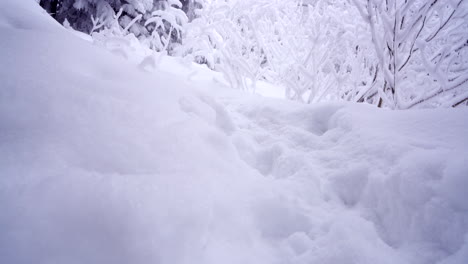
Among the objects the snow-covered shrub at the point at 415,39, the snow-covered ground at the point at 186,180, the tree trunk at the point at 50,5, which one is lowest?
the tree trunk at the point at 50,5

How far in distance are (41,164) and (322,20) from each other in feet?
9.63

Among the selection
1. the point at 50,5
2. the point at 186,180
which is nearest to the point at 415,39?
the point at 186,180

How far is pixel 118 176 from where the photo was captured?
0.77m

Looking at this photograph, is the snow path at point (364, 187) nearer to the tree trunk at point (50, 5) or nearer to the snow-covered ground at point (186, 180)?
the snow-covered ground at point (186, 180)

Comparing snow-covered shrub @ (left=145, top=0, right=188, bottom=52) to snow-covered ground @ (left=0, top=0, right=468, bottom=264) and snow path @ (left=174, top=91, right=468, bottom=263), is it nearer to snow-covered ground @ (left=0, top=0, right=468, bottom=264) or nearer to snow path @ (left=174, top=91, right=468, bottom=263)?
snow-covered ground @ (left=0, top=0, right=468, bottom=264)

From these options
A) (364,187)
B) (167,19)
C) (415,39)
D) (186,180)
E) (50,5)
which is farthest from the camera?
(50,5)

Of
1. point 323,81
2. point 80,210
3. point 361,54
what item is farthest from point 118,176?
point 361,54

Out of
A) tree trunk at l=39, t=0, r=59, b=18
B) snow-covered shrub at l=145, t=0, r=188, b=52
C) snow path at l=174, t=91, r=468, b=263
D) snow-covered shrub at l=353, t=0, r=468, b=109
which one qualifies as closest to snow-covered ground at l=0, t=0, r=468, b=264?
→ snow path at l=174, t=91, r=468, b=263

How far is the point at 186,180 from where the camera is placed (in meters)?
0.88

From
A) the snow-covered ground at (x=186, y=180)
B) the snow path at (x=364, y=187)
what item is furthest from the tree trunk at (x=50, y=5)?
the snow path at (x=364, y=187)

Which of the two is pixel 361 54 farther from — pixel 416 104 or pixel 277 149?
pixel 277 149

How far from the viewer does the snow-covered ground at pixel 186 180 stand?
0.63 m

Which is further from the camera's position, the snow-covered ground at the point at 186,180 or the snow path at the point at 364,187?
the snow path at the point at 364,187

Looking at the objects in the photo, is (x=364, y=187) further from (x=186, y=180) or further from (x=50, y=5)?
(x=50, y=5)
